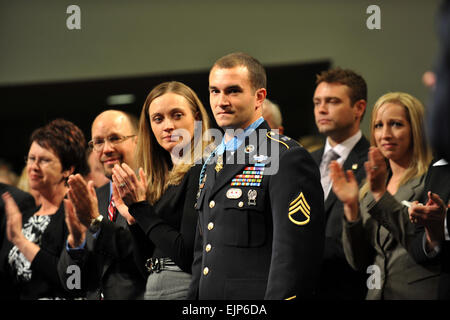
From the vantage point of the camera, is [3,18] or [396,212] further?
[3,18]

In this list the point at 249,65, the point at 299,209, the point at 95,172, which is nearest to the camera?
the point at 299,209

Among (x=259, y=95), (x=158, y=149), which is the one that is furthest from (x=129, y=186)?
(x=259, y=95)

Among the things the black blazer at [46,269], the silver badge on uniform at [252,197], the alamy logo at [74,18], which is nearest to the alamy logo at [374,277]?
the silver badge on uniform at [252,197]

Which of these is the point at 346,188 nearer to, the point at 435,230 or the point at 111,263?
the point at 435,230

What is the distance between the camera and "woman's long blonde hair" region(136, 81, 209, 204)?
2.83m

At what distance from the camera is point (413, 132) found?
2852 mm

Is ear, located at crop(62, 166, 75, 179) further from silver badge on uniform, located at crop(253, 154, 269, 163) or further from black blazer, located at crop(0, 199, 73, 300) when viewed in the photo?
silver badge on uniform, located at crop(253, 154, 269, 163)

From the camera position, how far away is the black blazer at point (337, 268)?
2875 millimetres

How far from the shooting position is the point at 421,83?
3.38 meters

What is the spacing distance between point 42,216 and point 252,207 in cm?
149
